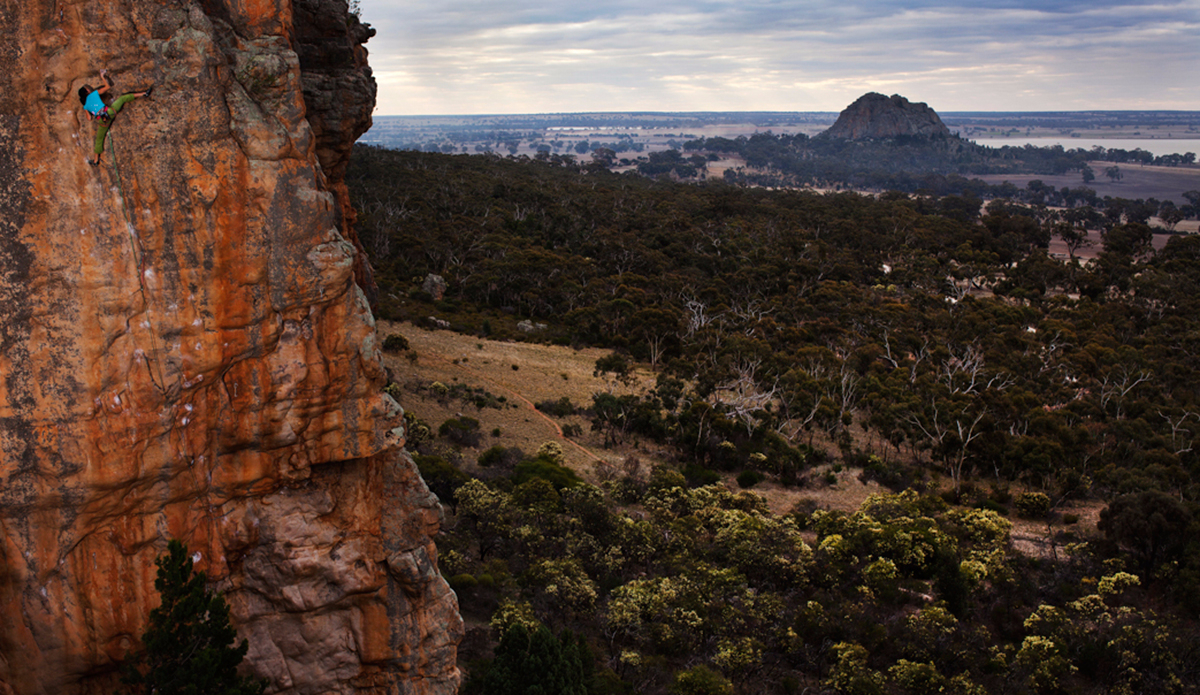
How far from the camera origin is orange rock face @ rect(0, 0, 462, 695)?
816 cm

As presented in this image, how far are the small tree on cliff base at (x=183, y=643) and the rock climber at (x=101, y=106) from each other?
4.60 meters

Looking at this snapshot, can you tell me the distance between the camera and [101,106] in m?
8.23

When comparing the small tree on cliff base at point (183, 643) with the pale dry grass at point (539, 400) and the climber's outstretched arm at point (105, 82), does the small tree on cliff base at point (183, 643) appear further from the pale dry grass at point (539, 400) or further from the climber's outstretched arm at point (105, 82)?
the pale dry grass at point (539, 400)

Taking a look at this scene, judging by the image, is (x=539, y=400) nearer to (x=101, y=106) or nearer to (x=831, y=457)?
(x=831, y=457)

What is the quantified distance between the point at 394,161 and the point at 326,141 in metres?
86.7

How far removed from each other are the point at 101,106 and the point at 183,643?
20.1 feet

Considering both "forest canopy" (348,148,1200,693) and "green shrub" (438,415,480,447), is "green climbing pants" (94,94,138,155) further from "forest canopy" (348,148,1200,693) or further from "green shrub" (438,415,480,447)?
"green shrub" (438,415,480,447)

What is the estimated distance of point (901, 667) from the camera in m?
18.1

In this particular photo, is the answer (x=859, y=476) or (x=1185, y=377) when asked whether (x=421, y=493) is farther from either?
(x=1185, y=377)

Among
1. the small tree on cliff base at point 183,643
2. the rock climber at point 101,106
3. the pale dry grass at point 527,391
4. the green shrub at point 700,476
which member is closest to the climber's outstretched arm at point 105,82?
the rock climber at point 101,106

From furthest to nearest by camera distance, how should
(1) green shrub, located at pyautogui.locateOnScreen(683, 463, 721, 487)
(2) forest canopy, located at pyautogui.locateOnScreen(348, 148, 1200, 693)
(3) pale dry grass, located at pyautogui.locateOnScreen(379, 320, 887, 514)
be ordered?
(3) pale dry grass, located at pyautogui.locateOnScreen(379, 320, 887, 514) → (1) green shrub, located at pyautogui.locateOnScreen(683, 463, 721, 487) → (2) forest canopy, located at pyautogui.locateOnScreen(348, 148, 1200, 693)

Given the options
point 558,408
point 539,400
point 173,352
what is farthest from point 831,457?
point 173,352

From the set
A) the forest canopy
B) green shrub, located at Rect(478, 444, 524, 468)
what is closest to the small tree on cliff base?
the forest canopy

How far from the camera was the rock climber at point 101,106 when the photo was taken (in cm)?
817
